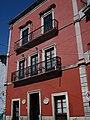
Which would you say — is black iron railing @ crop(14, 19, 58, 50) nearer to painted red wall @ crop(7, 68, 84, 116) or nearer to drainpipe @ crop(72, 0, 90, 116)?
drainpipe @ crop(72, 0, 90, 116)

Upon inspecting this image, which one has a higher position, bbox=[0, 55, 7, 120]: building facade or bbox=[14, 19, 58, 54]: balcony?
bbox=[14, 19, 58, 54]: balcony

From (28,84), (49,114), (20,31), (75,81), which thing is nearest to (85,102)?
(75,81)

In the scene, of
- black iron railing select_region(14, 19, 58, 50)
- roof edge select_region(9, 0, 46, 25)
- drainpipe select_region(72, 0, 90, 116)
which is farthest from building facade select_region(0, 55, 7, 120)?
drainpipe select_region(72, 0, 90, 116)

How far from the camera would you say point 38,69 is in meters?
13.0

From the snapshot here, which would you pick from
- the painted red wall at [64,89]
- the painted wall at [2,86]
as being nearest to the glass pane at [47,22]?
the painted red wall at [64,89]

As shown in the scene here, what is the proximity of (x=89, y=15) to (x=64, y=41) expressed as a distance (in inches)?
99.9

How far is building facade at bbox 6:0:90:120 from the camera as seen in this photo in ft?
33.2

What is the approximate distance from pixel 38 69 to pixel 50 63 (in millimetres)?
1216

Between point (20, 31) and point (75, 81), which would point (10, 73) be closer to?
point (20, 31)

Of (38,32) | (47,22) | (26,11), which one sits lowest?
(38,32)

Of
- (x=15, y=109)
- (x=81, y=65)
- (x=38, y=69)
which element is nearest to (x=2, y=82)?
(x=15, y=109)

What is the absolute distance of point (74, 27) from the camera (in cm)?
1145

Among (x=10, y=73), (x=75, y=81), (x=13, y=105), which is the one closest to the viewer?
(x=75, y=81)

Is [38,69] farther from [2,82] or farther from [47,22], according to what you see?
[2,82]
